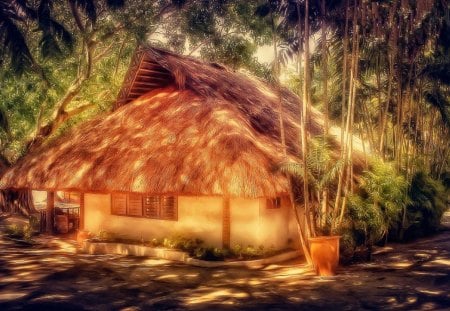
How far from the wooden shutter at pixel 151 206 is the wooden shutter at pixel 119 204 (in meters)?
0.80

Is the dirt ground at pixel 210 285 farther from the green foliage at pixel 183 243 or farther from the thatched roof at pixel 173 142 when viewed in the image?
the thatched roof at pixel 173 142

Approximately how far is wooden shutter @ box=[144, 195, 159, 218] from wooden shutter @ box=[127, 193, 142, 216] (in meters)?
0.22

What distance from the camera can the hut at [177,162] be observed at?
10.0 metres

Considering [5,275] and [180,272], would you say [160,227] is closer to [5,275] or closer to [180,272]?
[180,272]

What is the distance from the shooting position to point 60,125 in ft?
58.0

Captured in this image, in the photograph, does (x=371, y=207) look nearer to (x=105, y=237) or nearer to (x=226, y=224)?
(x=226, y=224)

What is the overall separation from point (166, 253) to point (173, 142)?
2.83m

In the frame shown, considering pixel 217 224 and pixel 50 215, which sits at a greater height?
pixel 50 215

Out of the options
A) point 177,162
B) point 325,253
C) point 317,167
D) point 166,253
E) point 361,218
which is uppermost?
point 177,162

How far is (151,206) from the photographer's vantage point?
12.6 m

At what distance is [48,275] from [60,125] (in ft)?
31.4

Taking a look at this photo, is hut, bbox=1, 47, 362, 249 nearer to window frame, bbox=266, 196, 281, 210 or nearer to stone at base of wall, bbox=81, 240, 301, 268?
window frame, bbox=266, 196, 281, 210

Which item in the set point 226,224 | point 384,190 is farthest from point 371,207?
point 226,224

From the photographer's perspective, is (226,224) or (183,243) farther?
(183,243)
